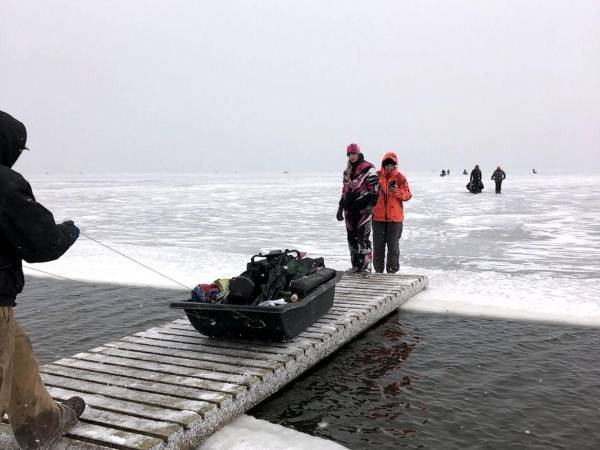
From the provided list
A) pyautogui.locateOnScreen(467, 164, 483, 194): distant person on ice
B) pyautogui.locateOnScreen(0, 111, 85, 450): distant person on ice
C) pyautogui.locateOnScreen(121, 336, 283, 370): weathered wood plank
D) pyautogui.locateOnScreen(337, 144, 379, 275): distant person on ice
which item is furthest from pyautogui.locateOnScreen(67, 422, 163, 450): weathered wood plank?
pyautogui.locateOnScreen(467, 164, 483, 194): distant person on ice

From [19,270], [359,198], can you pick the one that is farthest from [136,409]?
[359,198]

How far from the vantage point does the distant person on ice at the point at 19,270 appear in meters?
2.24

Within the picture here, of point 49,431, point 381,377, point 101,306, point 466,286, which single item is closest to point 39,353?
point 101,306

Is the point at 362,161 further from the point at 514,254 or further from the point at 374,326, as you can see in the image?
the point at 514,254

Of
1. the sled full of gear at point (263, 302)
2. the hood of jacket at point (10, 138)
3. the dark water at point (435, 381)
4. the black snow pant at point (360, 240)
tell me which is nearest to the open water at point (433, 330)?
the dark water at point (435, 381)

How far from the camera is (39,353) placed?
471cm

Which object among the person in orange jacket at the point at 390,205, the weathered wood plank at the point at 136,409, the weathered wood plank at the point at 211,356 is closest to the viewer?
the weathered wood plank at the point at 136,409

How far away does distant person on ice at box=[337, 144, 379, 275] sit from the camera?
21.3 feet

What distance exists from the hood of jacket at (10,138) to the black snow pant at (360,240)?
480 cm

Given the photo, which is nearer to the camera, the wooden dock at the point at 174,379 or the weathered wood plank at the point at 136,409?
the wooden dock at the point at 174,379

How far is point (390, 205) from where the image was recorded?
7.16m

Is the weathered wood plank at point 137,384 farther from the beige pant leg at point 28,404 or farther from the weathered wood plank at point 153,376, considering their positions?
the beige pant leg at point 28,404

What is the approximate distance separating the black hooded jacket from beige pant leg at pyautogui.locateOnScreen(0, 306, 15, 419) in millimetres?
61

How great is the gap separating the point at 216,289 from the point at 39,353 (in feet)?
5.96
